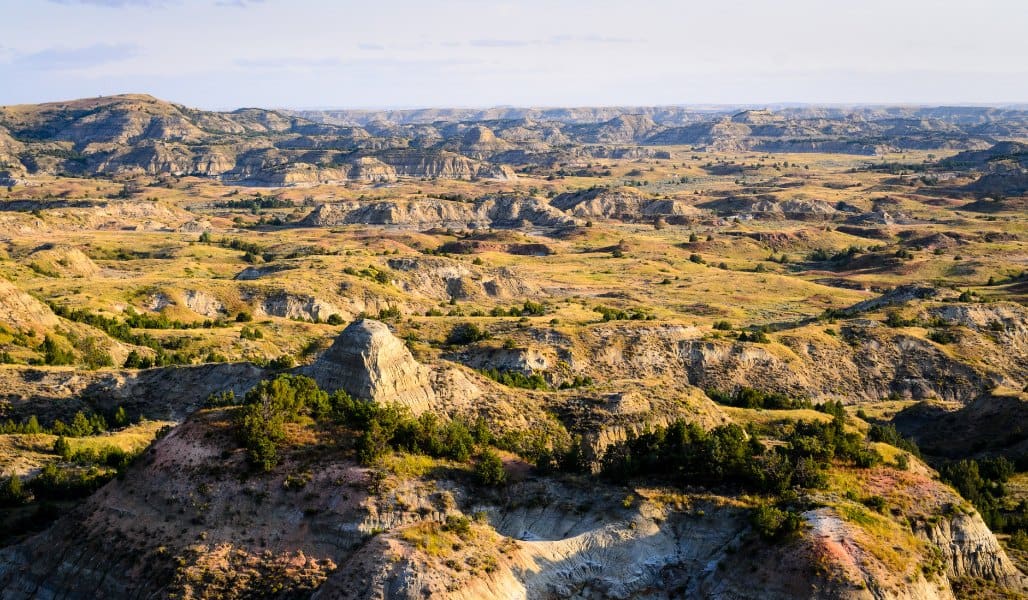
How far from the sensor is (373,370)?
4200 cm

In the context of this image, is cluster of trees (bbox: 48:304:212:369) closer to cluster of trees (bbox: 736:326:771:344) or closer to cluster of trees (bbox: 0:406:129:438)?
cluster of trees (bbox: 0:406:129:438)

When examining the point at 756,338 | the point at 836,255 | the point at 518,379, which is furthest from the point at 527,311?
the point at 836,255

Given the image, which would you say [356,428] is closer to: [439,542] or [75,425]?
[439,542]

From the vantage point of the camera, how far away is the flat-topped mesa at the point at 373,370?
137ft

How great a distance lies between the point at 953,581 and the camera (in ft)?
103

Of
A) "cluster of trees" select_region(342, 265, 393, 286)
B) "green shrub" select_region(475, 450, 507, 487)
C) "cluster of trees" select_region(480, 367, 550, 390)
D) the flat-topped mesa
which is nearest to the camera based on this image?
"green shrub" select_region(475, 450, 507, 487)

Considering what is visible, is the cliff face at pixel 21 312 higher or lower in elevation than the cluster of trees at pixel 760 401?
higher

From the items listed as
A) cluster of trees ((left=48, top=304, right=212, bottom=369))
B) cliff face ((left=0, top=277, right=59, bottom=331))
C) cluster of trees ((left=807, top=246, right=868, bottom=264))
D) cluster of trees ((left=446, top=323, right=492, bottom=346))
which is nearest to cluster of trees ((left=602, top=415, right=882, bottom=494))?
cluster of trees ((left=446, top=323, right=492, bottom=346))

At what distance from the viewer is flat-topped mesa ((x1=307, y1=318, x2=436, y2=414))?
41750 mm

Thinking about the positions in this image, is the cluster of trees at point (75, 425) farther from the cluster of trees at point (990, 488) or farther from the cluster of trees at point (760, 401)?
the cluster of trees at point (990, 488)

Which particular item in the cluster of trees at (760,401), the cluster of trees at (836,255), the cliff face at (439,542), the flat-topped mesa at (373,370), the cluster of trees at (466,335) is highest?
the flat-topped mesa at (373,370)

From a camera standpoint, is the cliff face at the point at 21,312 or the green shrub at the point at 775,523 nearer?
the green shrub at the point at 775,523

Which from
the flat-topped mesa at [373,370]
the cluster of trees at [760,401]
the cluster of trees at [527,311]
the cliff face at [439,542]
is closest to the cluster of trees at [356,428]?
the cliff face at [439,542]

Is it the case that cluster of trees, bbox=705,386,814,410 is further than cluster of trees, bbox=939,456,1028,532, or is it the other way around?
cluster of trees, bbox=705,386,814,410
